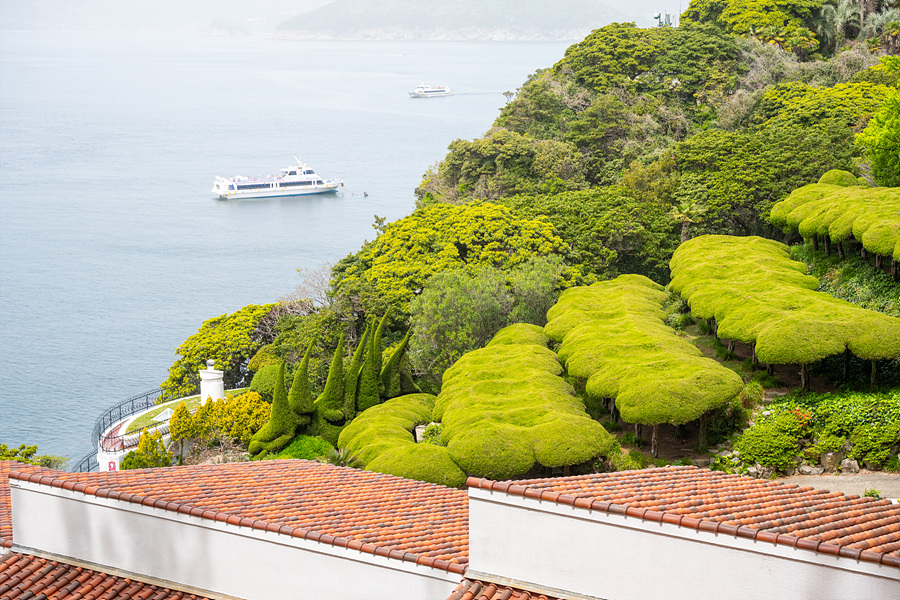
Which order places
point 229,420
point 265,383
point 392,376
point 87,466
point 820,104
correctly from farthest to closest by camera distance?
point 820,104
point 265,383
point 87,466
point 392,376
point 229,420

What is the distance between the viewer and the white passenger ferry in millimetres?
121625

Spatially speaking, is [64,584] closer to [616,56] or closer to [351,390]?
[351,390]

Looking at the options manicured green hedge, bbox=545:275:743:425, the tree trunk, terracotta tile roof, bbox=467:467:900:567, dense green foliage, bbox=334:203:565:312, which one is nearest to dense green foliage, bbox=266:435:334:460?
manicured green hedge, bbox=545:275:743:425

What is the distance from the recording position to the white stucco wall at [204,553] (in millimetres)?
11688

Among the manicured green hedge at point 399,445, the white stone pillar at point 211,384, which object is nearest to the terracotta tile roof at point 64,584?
the manicured green hedge at point 399,445

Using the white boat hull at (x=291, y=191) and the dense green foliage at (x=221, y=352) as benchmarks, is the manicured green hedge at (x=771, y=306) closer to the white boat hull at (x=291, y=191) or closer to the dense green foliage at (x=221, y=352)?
the dense green foliage at (x=221, y=352)

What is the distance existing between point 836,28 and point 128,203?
8317cm

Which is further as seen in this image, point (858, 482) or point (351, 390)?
point (351, 390)

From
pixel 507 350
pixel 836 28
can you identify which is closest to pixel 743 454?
pixel 507 350

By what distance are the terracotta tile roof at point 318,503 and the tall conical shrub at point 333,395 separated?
1625 cm

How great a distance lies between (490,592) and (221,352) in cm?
4180

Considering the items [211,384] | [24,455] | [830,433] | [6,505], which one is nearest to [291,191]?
[211,384]

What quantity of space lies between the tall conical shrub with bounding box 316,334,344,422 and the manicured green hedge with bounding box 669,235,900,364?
42.3 feet

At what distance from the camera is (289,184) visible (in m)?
125
